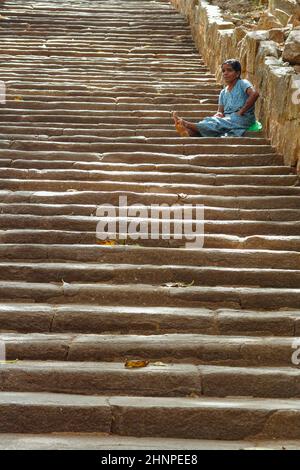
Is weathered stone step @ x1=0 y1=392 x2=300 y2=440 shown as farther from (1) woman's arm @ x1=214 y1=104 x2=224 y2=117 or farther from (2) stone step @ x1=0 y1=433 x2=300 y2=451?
(1) woman's arm @ x1=214 y1=104 x2=224 y2=117

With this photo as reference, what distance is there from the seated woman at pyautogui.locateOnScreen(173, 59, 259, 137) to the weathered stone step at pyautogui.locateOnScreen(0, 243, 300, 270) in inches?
103

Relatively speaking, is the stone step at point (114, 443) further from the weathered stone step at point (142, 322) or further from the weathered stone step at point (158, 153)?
the weathered stone step at point (158, 153)

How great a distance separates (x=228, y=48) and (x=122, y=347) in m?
6.23

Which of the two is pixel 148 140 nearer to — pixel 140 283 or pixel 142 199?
pixel 142 199

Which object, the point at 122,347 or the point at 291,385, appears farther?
the point at 122,347

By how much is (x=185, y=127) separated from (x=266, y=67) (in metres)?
1.20

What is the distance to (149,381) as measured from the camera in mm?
3527

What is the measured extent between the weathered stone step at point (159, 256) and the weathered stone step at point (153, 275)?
17 cm

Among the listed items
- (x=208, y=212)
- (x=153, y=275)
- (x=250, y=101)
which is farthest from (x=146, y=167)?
(x=153, y=275)

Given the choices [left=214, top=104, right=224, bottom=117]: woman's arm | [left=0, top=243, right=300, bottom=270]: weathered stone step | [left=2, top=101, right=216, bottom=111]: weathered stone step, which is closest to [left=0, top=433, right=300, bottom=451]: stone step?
[left=0, top=243, right=300, bottom=270]: weathered stone step

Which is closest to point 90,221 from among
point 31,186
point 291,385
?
point 31,186

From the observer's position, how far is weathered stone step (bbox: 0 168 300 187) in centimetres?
616
